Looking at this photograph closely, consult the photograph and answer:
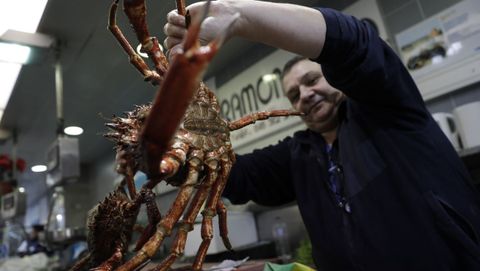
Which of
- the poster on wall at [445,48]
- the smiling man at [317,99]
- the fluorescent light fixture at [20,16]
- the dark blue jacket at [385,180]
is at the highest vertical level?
the fluorescent light fixture at [20,16]

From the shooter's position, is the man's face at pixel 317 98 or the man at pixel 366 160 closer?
the man at pixel 366 160

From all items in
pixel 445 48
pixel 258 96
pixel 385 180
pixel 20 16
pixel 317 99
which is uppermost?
pixel 20 16

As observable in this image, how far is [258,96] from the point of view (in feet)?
7.66

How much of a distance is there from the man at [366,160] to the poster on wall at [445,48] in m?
0.82

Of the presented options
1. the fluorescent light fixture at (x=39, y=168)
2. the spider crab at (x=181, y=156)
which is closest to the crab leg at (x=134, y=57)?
the spider crab at (x=181, y=156)

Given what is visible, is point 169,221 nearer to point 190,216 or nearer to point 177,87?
point 190,216

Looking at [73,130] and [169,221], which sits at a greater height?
[73,130]

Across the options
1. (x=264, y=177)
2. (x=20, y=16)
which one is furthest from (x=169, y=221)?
(x=20, y=16)

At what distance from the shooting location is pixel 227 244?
0.72m

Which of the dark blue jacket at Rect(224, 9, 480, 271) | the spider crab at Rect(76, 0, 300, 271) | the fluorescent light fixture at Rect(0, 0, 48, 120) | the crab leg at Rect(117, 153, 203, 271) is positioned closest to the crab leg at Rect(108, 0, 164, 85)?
the spider crab at Rect(76, 0, 300, 271)

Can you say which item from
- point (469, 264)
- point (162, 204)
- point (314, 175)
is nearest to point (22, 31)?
point (162, 204)

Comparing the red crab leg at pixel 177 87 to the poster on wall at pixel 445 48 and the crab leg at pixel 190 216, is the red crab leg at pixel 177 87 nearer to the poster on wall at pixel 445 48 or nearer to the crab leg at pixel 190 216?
the crab leg at pixel 190 216

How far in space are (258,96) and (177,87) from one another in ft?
6.77

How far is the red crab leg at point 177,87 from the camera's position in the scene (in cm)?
28
